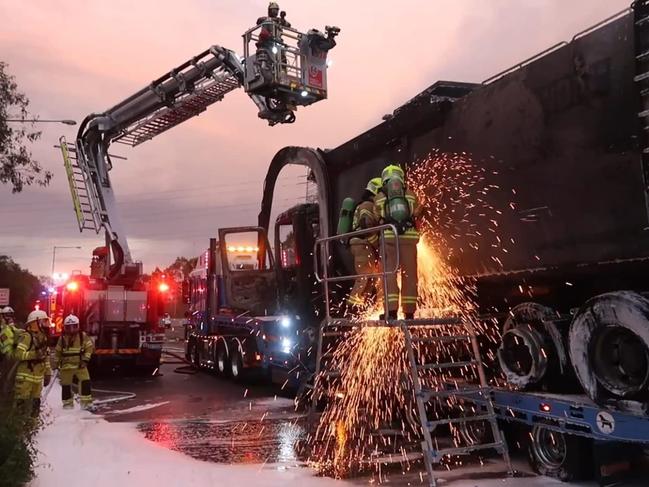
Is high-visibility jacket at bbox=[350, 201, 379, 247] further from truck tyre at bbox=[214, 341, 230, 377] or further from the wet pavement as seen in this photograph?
truck tyre at bbox=[214, 341, 230, 377]

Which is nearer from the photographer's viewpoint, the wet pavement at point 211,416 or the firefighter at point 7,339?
the wet pavement at point 211,416

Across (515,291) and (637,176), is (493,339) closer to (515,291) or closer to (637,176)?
(515,291)

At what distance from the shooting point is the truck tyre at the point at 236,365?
1371 cm

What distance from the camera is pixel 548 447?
18.5ft

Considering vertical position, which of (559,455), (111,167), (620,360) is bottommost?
(559,455)

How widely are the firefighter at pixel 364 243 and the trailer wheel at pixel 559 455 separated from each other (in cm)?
219

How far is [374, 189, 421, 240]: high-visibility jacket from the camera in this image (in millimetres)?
6066

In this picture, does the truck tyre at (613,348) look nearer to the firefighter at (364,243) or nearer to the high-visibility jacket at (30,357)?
the firefighter at (364,243)

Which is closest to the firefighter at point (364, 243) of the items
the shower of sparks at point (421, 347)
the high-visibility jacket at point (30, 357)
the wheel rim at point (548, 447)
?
the shower of sparks at point (421, 347)

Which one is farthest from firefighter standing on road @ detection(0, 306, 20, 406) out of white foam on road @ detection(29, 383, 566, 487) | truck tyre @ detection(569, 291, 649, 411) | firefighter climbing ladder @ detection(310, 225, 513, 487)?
truck tyre @ detection(569, 291, 649, 411)

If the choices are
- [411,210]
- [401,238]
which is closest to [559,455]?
[401,238]

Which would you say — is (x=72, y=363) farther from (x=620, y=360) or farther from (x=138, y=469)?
(x=620, y=360)

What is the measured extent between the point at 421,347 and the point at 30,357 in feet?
16.9

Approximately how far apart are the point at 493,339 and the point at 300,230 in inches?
175
